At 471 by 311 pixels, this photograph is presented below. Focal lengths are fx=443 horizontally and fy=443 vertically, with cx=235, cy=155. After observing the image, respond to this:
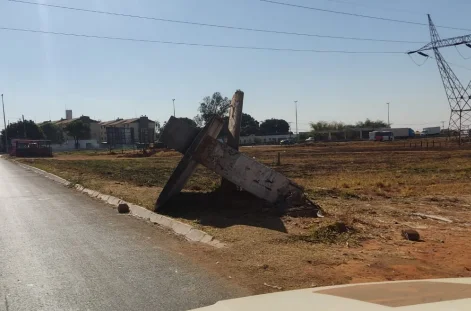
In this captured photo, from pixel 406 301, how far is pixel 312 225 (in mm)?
5576

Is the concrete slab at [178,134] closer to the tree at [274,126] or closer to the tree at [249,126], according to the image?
the tree at [249,126]

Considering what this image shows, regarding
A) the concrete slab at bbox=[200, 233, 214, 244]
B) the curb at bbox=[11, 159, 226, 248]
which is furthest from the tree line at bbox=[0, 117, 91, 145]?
the concrete slab at bbox=[200, 233, 214, 244]

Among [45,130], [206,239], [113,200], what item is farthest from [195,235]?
[45,130]

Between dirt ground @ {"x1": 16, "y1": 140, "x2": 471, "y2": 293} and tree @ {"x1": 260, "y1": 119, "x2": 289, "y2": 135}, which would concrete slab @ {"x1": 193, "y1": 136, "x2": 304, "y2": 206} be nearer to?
dirt ground @ {"x1": 16, "y1": 140, "x2": 471, "y2": 293}

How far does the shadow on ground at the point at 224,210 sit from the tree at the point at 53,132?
12626cm

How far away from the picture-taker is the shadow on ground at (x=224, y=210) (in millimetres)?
9267

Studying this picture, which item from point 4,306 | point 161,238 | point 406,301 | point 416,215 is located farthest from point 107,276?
point 416,215

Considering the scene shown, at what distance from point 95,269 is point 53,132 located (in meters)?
136

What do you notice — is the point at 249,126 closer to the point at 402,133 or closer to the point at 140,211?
the point at 402,133

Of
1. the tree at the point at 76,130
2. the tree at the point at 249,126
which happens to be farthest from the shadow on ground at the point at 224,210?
the tree at the point at 249,126

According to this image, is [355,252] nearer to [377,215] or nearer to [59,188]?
[377,215]

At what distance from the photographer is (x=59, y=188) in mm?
19125

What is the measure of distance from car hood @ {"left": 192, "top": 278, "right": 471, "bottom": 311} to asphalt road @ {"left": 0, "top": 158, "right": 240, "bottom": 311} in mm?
1837

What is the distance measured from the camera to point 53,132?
132 metres
